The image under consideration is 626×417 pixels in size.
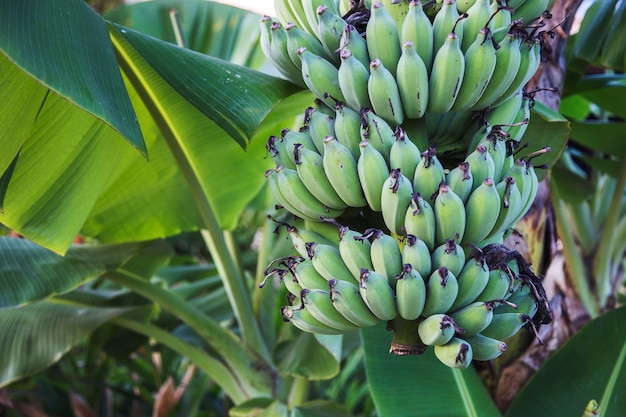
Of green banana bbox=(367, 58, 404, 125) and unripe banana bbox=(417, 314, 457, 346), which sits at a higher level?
green banana bbox=(367, 58, 404, 125)

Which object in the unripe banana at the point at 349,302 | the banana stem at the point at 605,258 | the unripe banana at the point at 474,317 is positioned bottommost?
the banana stem at the point at 605,258

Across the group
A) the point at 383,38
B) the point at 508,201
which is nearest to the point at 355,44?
the point at 383,38

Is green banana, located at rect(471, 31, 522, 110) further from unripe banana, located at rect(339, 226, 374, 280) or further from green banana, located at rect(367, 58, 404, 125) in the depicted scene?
unripe banana, located at rect(339, 226, 374, 280)

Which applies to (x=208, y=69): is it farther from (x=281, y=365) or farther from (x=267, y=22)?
(x=281, y=365)

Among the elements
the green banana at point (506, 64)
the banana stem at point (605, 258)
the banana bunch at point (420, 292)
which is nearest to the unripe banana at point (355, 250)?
the banana bunch at point (420, 292)

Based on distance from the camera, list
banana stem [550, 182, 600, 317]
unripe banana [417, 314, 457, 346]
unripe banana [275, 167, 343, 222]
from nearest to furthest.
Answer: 1. unripe banana [417, 314, 457, 346]
2. unripe banana [275, 167, 343, 222]
3. banana stem [550, 182, 600, 317]

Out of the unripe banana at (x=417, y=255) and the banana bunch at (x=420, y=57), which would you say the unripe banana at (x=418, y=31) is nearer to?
the banana bunch at (x=420, y=57)

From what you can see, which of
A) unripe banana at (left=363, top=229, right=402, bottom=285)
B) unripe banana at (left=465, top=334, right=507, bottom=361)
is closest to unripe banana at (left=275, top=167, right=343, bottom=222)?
unripe banana at (left=363, top=229, right=402, bottom=285)
